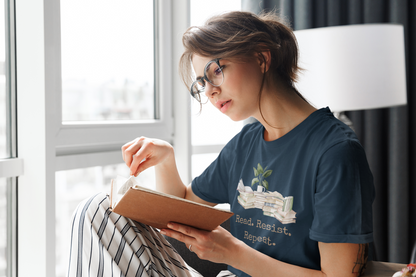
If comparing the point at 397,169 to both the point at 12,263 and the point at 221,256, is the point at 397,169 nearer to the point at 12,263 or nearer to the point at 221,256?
the point at 221,256

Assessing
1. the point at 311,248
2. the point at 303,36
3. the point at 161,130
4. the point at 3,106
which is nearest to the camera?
the point at 311,248

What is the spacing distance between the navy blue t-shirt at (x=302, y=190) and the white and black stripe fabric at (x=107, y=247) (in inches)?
11.1

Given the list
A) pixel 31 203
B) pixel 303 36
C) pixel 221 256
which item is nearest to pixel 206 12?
pixel 303 36

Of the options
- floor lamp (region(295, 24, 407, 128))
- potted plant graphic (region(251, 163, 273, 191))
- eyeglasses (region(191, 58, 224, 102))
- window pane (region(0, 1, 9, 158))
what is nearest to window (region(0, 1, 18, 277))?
window pane (region(0, 1, 9, 158))

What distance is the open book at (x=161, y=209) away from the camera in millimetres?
646

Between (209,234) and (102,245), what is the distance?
0.24m

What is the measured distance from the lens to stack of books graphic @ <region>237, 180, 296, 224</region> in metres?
0.91

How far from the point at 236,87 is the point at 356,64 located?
1.88ft


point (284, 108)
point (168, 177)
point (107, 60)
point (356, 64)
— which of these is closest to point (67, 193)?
point (168, 177)

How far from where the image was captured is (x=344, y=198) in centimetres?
78

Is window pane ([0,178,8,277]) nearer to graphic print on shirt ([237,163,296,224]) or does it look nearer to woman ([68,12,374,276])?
woman ([68,12,374,276])

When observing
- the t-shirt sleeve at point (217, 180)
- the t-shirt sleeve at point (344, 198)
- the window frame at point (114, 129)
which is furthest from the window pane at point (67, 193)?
the t-shirt sleeve at point (344, 198)

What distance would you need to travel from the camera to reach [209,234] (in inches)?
31.2

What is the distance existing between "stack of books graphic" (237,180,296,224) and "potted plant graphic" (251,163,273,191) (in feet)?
0.06
